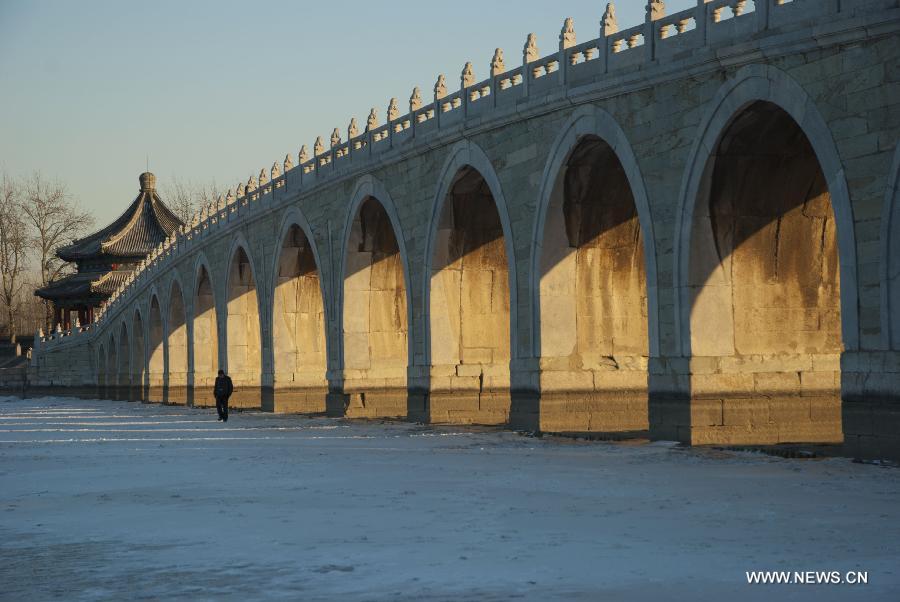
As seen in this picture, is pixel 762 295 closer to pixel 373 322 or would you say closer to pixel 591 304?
pixel 591 304

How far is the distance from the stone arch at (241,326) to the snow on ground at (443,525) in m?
26.6

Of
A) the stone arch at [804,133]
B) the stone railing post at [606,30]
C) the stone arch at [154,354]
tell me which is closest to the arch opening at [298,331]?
the stone railing post at [606,30]

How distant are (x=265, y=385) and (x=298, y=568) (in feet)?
105

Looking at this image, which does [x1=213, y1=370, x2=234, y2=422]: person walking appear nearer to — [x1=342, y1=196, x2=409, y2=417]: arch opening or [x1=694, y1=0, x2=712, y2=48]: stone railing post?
[x1=342, y1=196, x2=409, y2=417]: arch opening

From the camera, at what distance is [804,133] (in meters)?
19.1

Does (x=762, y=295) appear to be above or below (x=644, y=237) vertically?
below

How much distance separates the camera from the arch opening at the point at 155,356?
64.2m

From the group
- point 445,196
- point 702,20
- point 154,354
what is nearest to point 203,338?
point 154,354

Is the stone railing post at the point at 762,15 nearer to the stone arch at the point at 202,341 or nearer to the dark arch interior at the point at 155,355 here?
the stone arch at the point at 202,341

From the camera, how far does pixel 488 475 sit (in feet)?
49.0

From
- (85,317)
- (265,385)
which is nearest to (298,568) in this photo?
(265,385)

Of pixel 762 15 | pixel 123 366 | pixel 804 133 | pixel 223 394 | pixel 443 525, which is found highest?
pixel 762 15

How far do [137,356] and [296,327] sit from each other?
105ft

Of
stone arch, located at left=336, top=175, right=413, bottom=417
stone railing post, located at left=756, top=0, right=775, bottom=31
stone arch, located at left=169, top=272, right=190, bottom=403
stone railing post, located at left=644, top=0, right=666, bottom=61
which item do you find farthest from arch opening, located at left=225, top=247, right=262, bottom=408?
stone railing post, located at left=756, top=0, right=775, bottom=31
